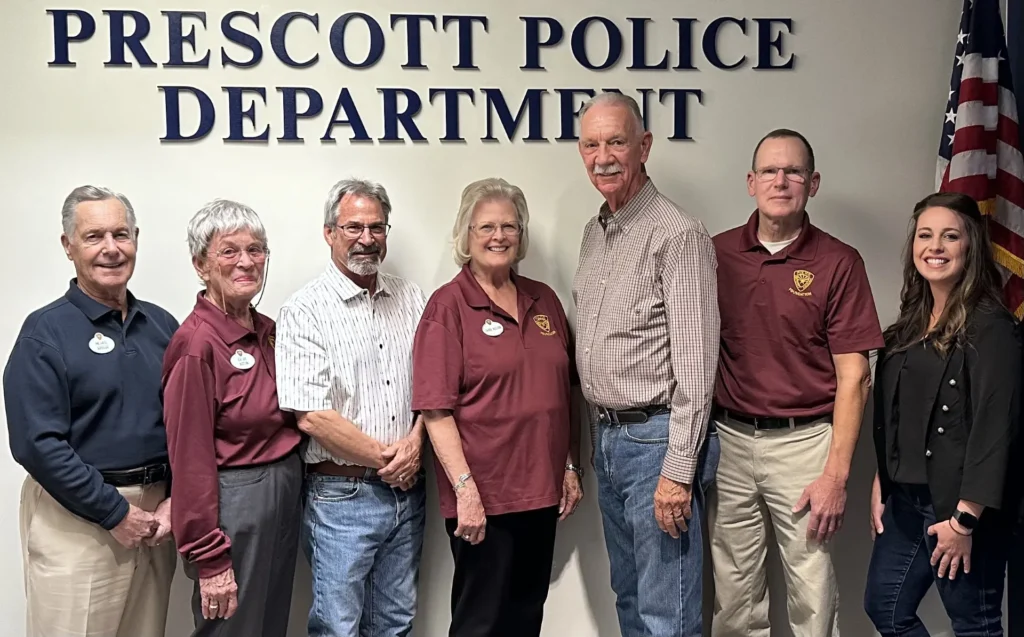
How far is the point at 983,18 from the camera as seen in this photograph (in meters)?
2.97

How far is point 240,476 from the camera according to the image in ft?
7.49

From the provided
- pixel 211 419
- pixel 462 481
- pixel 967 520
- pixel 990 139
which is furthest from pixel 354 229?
pixel 990 139

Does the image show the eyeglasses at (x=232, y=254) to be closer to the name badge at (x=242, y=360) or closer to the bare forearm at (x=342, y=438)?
the name badge at (x=242, y=360)

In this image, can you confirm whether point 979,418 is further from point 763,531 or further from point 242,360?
point 242,360

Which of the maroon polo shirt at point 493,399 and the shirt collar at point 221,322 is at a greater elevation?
the shirt collar at point 221,322

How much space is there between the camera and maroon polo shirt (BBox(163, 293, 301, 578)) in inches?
86.2

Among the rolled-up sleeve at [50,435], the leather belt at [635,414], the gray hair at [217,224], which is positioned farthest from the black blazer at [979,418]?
the rolled-up sleeve at [50,435]

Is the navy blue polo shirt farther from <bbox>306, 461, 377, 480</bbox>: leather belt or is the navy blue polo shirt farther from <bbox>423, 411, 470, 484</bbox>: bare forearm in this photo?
<bbox>423, 411, 470, 484</bbox>: bare forearm

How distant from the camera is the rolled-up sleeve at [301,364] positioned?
92.3 inches

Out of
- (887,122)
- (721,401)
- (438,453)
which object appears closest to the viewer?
(438,453)

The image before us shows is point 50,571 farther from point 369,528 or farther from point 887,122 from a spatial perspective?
point 887,122

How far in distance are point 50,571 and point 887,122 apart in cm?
311

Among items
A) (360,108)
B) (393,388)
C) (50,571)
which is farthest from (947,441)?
(50,571)

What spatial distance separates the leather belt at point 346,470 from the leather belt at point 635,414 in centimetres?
73
